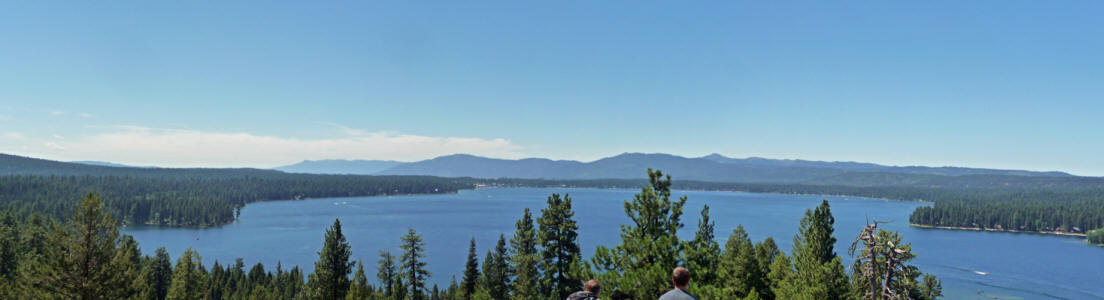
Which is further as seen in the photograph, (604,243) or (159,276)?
(604,243)

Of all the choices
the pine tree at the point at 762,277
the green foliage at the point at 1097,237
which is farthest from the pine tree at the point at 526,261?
the green foliage at the point at 1097,237

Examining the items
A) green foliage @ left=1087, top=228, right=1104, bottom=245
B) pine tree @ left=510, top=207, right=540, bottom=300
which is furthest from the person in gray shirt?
green foliage @ left=1087, top=228, right=1104, bottom=245

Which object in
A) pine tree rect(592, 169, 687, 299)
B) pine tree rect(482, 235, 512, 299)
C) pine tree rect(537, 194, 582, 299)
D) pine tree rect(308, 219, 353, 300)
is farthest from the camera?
pine tree rect(482, 235, 512, 299)

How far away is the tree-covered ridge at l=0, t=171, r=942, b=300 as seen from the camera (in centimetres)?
1636

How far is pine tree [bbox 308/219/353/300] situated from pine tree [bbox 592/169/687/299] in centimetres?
2237

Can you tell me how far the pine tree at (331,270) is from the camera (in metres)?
34.1

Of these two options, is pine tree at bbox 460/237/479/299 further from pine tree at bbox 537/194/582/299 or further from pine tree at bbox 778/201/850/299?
pine tree at bbox 778/201/850/299

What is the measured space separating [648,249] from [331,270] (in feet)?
82.4

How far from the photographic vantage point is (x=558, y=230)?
30.4 meters

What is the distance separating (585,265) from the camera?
2069 cm

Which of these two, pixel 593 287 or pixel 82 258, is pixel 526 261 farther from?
pixel 593 287

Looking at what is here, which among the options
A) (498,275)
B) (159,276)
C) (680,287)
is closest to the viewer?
(680,287)

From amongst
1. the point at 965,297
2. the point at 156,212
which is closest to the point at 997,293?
the point at 965,297

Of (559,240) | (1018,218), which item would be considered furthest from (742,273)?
(1018,218)
